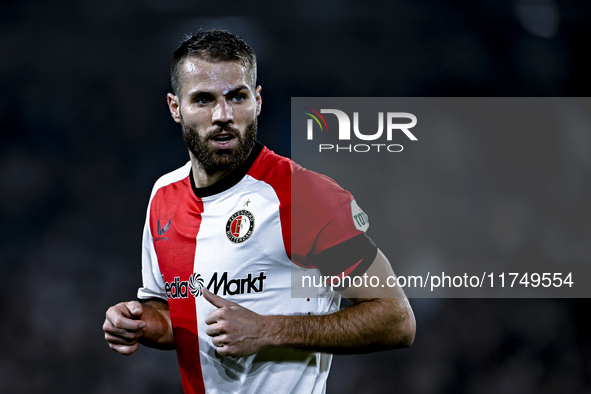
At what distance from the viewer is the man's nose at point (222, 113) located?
5.85 ft

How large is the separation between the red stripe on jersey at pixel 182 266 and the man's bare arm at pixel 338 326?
0.35m

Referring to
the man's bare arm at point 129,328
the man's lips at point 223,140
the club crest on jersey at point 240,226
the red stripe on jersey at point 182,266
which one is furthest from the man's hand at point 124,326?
the man's lips at point 223,140

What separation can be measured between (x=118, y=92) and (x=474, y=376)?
4.37 metres

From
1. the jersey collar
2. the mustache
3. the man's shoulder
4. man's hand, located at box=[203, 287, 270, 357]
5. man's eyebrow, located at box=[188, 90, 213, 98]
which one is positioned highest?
man's eyebrow, located at box=[188, 90, 213, 98]

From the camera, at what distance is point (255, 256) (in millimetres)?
1744

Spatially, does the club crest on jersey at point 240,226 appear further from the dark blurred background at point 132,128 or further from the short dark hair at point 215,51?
the dark blurred background at point 132,128

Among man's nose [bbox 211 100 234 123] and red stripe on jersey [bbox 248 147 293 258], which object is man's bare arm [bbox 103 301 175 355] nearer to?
red stripe on jersey [bbox 248 147 293 258]

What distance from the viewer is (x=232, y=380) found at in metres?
1.76

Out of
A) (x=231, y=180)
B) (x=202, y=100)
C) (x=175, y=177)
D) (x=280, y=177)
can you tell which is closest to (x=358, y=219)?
(x=280, y=177)

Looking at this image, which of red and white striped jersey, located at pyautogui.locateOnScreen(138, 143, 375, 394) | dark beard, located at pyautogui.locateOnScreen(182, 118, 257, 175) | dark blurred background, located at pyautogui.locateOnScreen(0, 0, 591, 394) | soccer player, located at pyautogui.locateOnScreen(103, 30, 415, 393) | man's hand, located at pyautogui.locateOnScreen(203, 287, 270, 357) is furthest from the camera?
dark blurred background, located at pyautogui.locateOnScreen(0, 0, 591, 394)

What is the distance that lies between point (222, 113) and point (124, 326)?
0.84m

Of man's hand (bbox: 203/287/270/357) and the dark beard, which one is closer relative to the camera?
man's hand (bbox: 203/287/270/357)

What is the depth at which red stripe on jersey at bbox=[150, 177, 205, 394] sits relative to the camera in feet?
6.09

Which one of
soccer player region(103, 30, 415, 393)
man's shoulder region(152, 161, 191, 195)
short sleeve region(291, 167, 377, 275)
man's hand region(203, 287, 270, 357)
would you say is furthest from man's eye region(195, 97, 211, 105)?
man's hand region(203, 287, 270, 357)
